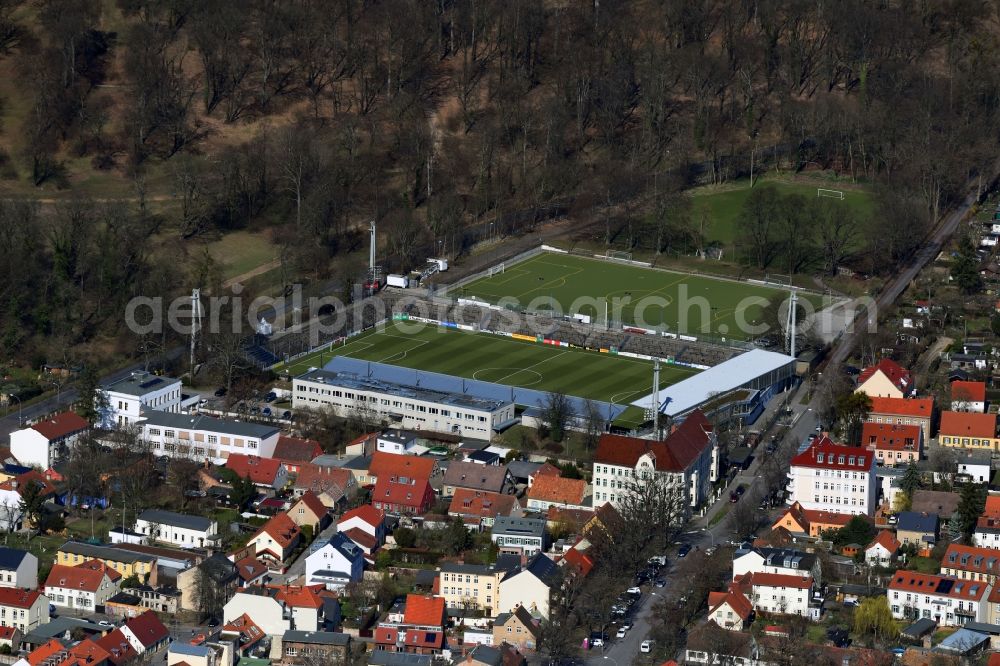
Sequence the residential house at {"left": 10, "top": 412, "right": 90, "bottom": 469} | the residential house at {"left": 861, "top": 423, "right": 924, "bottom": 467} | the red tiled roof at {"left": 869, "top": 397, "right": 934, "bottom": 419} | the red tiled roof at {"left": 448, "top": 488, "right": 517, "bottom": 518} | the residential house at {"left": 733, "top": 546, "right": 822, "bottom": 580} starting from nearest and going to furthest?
the residential house at {"left": 733, "top": 546, "right": 822, "bottom": 580} < the red tiled roof at {"left": 448, "top": 488, "right": 517, "bottom": 518} < the residential house at {"left": 10, "top": 412, "right": 90, "bottom": 469} < the residential house at {"left": 861, "top": 423, "right": 924, "bottom": 467} < the red tiled roof at {"left": 869, "top": 397, "right": 934, "bottom": 419}

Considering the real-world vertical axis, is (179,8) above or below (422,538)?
above

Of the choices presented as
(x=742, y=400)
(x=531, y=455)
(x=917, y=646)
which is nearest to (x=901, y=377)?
(x=742, y=400)

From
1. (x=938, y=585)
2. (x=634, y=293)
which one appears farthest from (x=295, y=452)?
(x=634, y=293)

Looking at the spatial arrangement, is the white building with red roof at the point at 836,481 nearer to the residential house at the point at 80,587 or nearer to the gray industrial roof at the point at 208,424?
the gray industrial roof at the point at 208,424

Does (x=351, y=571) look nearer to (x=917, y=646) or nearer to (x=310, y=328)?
(x=917, y=646)

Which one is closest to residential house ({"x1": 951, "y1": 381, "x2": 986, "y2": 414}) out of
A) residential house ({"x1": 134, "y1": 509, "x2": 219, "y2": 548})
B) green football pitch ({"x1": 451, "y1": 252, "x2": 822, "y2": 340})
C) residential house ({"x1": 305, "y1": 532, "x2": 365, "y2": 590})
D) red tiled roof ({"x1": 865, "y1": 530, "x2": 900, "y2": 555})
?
green football pitch ({"x1": 451, "y1": 252, "x2": 822, "y2": 340})

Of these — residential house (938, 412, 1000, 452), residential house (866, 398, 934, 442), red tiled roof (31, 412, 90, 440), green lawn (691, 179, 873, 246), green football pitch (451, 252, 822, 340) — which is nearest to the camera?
red tiled roof (31, 412, 90, 440)

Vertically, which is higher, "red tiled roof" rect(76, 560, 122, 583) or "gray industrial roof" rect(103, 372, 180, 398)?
"gray industrial roof" rect(103, 372, 180, 398)

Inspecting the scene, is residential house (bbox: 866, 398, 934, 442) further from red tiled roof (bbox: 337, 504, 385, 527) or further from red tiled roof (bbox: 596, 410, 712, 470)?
red tiled roof (bbox: 337, 504, 385, 527)

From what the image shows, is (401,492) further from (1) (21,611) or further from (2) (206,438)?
(1) (21,611)
